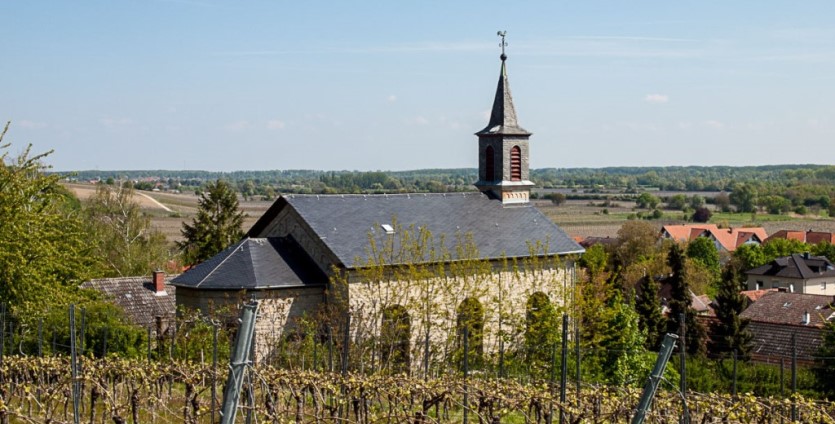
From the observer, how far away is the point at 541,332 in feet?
93.5

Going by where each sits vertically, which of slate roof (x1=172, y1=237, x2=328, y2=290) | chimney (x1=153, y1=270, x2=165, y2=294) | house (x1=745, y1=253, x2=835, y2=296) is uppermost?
slate roof (x1=172, y1=237, x2=328, y2=290)

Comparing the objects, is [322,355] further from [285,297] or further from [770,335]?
[770,335]


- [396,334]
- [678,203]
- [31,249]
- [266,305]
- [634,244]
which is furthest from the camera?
[678,203]

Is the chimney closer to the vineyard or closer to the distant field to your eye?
the vineyard

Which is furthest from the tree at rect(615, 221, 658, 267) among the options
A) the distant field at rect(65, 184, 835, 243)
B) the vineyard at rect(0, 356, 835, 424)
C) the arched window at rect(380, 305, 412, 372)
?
the vineyard at rect(0, 356, 835, 424)

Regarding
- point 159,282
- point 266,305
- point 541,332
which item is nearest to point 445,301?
point 541,332

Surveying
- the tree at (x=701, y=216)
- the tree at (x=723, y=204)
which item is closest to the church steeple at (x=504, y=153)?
the tree at (x=701, y=216)

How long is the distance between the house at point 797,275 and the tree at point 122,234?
143ft

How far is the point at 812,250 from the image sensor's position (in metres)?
83.8

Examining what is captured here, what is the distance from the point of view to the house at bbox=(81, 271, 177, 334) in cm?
3378

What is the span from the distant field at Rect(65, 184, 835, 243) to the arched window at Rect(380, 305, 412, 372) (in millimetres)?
82523

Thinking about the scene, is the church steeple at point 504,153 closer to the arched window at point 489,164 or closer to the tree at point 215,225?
the arched window at point 489,164

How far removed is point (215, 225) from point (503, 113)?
2250cm

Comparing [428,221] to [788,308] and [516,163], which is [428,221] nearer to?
[516,163]
